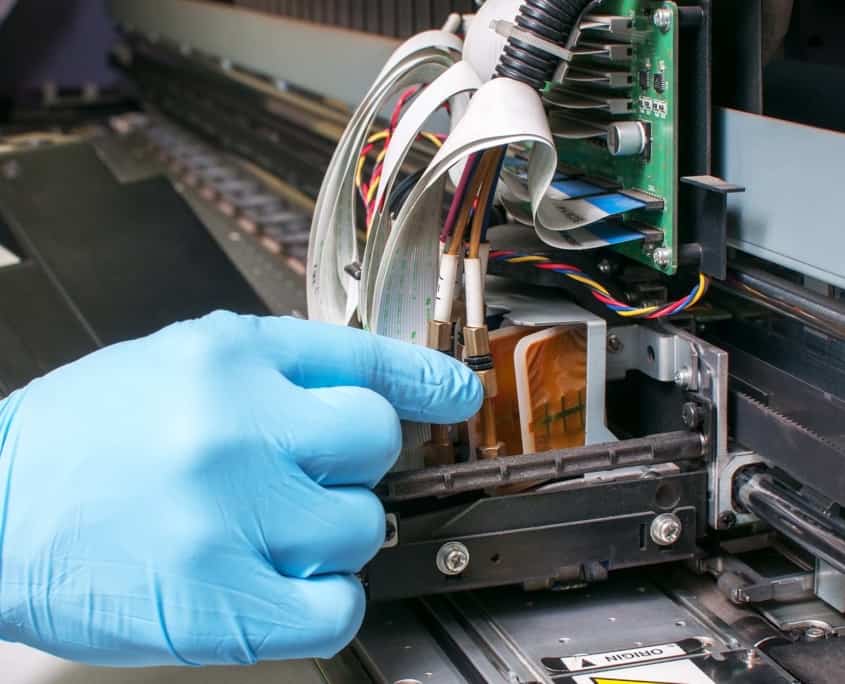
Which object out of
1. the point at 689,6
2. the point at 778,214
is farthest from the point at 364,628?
the point at 689,6

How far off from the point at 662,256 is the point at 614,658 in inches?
18.0

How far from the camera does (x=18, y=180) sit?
3.38 meters

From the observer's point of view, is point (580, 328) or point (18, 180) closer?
point (580, 328)

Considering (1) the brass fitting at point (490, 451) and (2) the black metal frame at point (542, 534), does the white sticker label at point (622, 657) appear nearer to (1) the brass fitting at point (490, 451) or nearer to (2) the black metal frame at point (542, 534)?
(2) the black metal frame at point (542, 534)

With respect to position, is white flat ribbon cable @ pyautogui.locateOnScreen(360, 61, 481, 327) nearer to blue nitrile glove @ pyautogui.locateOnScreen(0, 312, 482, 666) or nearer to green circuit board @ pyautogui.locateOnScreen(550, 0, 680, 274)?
green circuit board @ pyautogui.locateOnScreen(550, 0, 680, 274)

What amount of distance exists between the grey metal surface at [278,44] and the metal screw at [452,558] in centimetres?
141

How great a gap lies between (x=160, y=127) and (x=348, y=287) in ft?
10.2

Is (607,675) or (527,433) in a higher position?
(527,433)

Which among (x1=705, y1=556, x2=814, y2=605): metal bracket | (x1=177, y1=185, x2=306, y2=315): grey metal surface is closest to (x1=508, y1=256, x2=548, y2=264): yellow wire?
(x1=705, y1=556, x2=814, y2=605): metal bracket

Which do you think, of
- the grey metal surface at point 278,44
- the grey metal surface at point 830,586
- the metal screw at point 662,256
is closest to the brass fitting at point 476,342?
the metal screw at point 662,256

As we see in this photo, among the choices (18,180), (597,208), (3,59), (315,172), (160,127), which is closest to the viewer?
(597,208)

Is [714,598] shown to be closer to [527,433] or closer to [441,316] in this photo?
[527,433]

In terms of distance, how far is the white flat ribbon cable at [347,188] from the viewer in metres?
1.59

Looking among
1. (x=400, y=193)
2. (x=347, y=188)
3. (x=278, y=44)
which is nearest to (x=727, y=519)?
(x=400, y=193)
